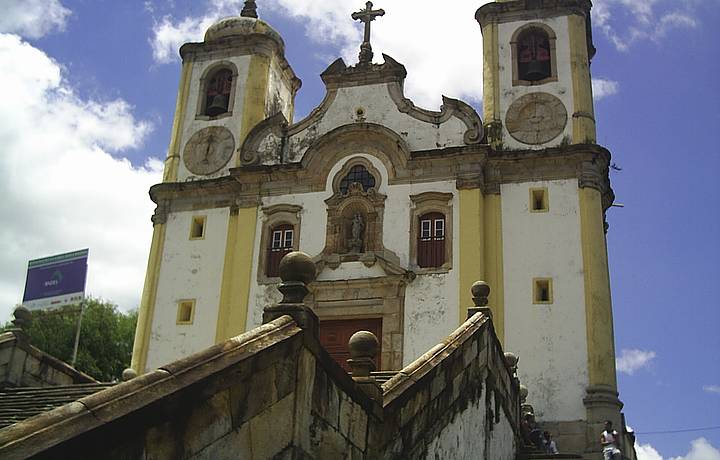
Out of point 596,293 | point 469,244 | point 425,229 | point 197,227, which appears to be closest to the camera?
point 596,293

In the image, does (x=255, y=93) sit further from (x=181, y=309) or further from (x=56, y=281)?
(x=56, y=281)

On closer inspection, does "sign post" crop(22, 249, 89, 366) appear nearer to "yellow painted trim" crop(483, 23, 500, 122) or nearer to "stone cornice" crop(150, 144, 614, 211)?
"stone cornice" crop(150, 144, 614, 211)

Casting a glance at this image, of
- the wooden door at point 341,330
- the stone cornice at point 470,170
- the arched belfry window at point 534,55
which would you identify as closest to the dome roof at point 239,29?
the stone cornice at point 470,170

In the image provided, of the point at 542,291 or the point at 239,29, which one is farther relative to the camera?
the point at 239,29

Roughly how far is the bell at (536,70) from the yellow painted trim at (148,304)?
1033 cm

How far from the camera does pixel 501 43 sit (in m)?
21.6

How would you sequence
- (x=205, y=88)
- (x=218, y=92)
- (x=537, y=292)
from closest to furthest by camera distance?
(x=537, y=292) < (x=218, y=92) < (x=205, y=88)

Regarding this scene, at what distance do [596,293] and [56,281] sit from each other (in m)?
21.3

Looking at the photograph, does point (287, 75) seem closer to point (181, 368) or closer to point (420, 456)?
point (420, 456)

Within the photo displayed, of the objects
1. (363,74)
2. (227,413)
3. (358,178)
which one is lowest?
(227,413)

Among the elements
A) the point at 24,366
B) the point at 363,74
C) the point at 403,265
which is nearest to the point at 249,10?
the point at 363,74

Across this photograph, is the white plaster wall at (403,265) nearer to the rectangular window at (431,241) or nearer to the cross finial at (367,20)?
the rectangular window at (431,241)

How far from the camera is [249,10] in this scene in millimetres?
25422

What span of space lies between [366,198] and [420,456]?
1184 cm
